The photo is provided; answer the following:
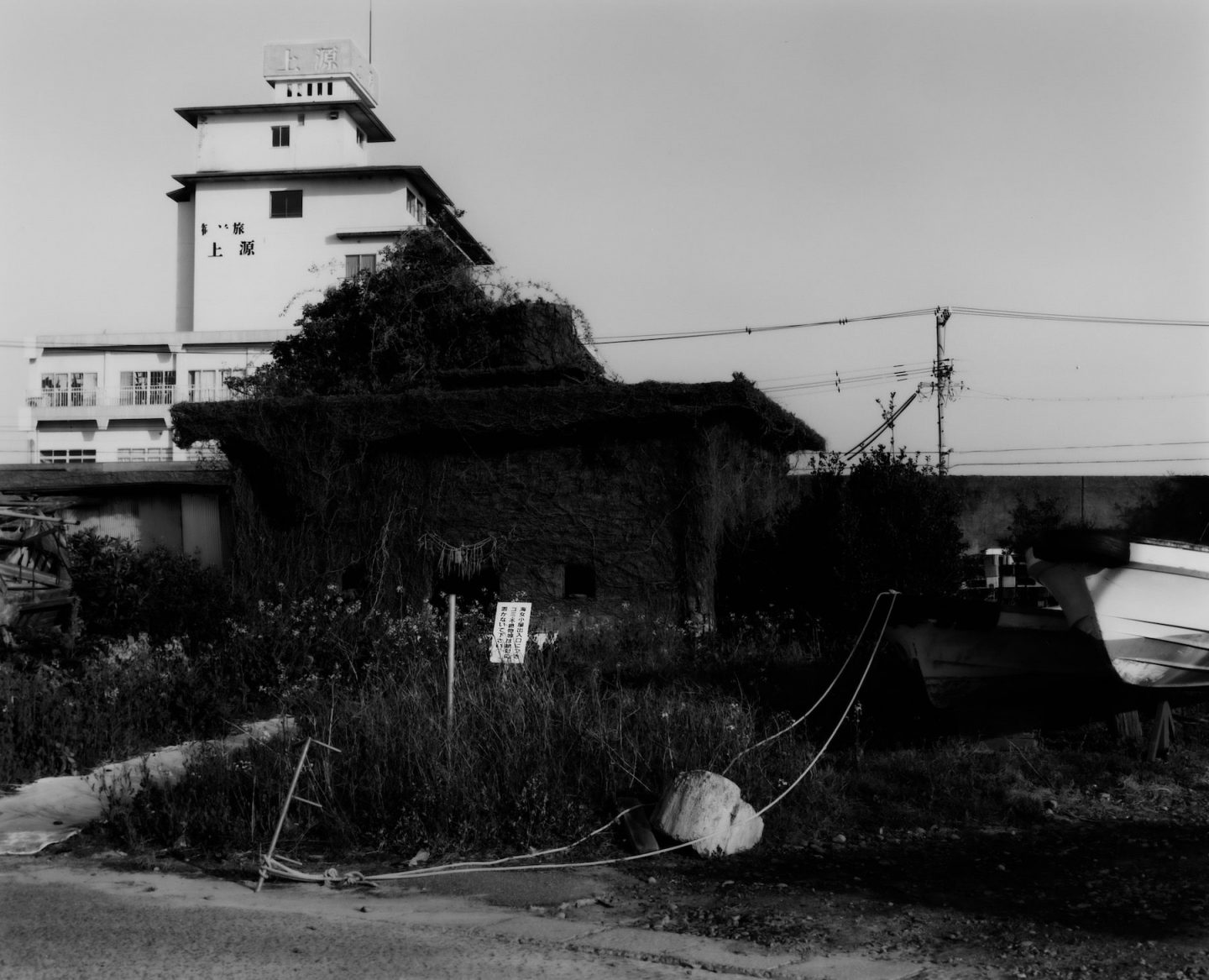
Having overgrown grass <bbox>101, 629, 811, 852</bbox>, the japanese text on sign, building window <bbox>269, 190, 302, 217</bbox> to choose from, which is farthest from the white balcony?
overgrown grass <bbox>101, 629, 811, 852</bbox>

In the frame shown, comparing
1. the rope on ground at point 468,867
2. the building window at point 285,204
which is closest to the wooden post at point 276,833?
the rope on ground at point 468,867

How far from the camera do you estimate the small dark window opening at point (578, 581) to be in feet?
58.2

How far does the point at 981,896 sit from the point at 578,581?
426 inches

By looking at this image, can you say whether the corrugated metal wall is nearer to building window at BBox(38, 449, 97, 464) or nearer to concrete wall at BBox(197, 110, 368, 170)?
building window at BBox(38, 449, 97, 464)

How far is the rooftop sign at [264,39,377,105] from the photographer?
63594 millimetres

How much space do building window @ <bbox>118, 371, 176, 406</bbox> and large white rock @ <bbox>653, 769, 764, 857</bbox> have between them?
191ft

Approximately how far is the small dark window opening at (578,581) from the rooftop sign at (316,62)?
52.2m

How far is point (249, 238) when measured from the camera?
63.7 m

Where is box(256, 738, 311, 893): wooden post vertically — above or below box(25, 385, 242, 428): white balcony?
below

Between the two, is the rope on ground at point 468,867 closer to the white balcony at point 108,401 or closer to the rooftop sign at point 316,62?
the white balcony at point 108,401

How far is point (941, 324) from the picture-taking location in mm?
39031

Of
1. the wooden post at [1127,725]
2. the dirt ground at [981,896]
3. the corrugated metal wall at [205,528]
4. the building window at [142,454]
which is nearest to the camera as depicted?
the dirt ground at [981,896]

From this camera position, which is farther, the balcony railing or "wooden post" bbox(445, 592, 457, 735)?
the balcony railing

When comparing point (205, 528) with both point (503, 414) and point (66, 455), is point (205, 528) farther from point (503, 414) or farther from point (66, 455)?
point (66, 455)
